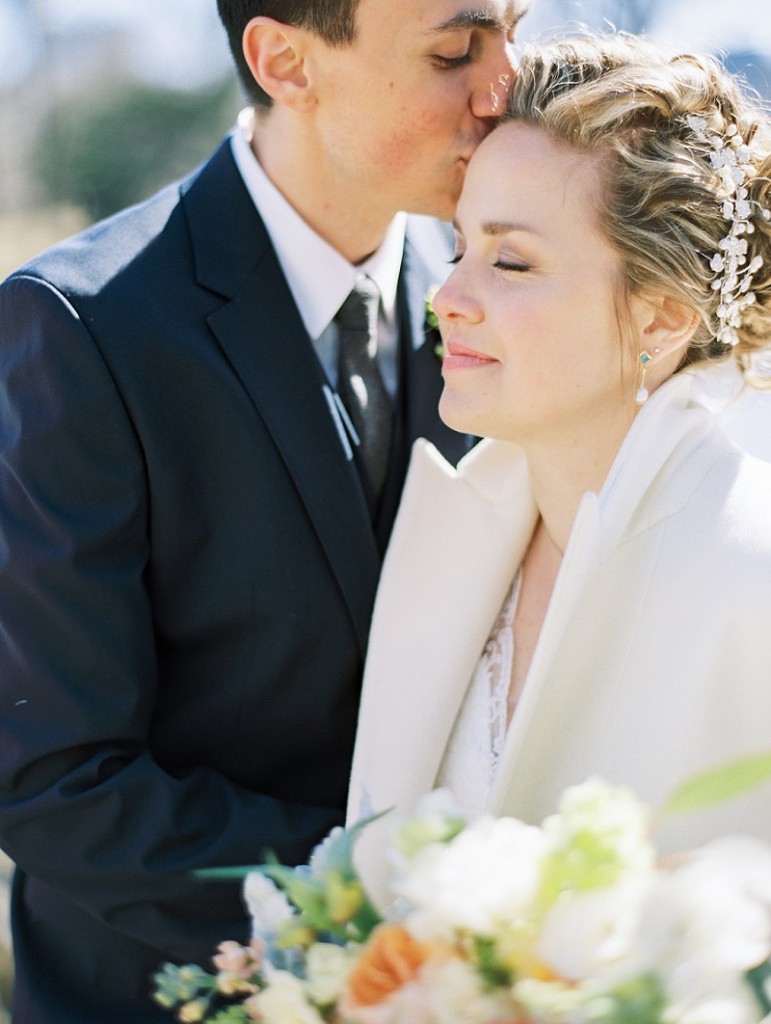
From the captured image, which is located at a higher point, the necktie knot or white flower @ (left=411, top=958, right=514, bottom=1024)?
white flower @ (left=411, top=958, right=514, bottom=1024)

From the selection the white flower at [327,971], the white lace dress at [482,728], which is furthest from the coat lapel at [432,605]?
the white flower at [327,971]

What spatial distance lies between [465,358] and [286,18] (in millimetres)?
933

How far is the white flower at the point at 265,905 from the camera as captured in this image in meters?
1.17

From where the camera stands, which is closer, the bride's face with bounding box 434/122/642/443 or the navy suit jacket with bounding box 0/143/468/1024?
the bride's face with bounding box 434/122/642/443

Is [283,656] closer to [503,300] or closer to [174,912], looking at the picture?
[174,912]

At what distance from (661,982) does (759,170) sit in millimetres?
1618

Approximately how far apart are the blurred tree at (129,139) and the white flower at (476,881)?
620cm

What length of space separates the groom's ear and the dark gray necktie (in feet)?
1.32

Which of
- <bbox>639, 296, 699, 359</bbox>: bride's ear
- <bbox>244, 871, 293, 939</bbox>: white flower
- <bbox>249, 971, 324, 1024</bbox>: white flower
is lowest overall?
<bbox>244, 871, 293, 939</bbox>: white flower

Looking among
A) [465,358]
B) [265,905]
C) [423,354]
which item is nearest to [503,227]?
[465,358]

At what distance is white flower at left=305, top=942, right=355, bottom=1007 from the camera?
3.47 ft

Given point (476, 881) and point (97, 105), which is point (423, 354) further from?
point (97, 105)

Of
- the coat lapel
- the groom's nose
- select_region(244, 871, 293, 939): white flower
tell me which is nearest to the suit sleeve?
the coat lapel

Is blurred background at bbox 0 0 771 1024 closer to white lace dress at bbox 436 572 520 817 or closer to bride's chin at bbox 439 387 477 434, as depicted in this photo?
bride's chin at bbox 439 387 477 434
